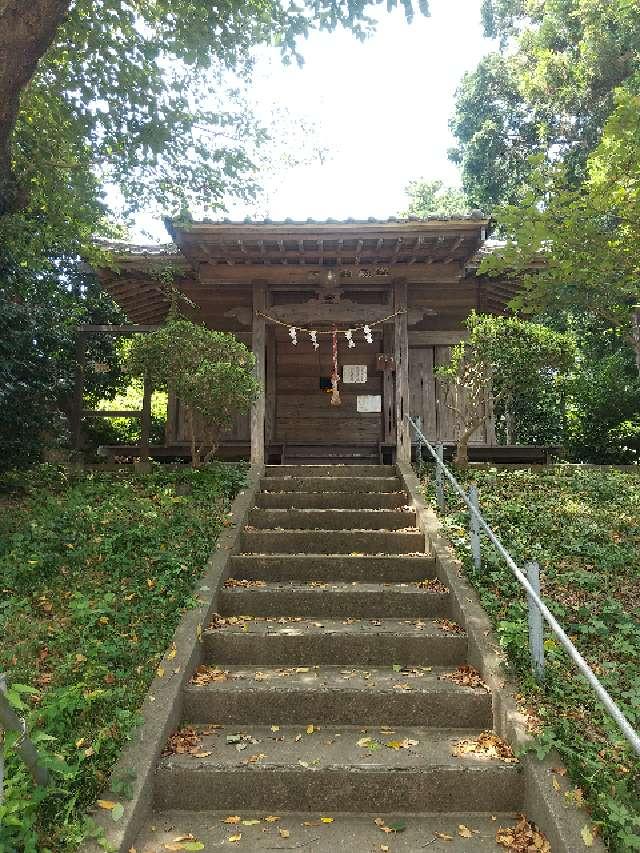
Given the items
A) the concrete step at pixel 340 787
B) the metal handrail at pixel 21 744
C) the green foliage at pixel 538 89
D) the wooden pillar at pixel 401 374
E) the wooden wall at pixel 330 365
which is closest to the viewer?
the metal handrail at pixel 21 744

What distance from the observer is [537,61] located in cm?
2012

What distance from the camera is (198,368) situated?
8008 mm

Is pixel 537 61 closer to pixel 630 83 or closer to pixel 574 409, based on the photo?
pixel 630 83

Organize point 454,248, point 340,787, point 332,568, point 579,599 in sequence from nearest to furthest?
point 340,787 < point 579,599 < point 332,568 < point 454,248

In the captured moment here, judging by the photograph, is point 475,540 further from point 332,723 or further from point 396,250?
point 396,250

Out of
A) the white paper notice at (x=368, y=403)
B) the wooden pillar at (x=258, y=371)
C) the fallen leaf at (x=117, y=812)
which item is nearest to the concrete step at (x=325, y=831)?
the fallen leaf at (x=117, y=812)

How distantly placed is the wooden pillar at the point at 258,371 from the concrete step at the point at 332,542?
2.57m

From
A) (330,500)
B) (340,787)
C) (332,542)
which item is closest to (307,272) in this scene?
(330,500)

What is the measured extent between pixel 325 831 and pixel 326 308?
26.6 ft

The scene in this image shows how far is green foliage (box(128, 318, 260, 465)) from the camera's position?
7.90 m

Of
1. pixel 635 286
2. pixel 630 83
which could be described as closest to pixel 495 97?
pixel 630 83

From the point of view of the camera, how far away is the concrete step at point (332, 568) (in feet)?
19.7

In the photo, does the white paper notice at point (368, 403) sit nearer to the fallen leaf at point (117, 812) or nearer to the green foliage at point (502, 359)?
the green foliage at point (502, 359)

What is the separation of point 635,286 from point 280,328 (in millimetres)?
7351
